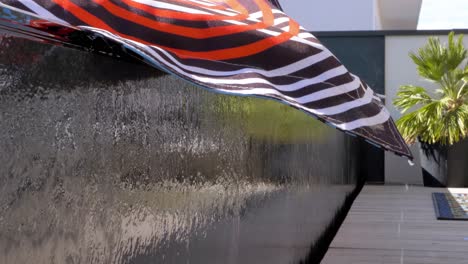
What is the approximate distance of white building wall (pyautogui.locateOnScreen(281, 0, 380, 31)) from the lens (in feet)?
42.7

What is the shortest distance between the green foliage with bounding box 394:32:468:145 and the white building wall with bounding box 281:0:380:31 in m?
3.11

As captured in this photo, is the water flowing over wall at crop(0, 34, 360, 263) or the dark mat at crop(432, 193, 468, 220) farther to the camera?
the dark mat at crop(432, 193, 468, 220)

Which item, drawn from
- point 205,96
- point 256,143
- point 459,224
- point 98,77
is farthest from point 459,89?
point 98,77

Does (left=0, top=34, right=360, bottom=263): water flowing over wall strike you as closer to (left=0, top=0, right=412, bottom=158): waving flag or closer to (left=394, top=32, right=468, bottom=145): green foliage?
(left=0, top=0, right=412, bottom=158): waving flag

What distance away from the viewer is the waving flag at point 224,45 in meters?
1.32

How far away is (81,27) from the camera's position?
1.31 meters

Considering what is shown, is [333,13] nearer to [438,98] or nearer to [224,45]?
[438,98]

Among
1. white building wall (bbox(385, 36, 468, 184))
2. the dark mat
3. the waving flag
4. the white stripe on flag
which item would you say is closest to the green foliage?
white building wall (bbox(385, 36, 468, 184))

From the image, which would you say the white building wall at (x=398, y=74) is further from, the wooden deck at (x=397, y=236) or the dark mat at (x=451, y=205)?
the wooden deck at (x=397, y=236)

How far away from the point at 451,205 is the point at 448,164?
2062 mm

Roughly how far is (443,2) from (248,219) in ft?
54.5

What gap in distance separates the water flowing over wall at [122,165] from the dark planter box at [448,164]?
6924 millimetres

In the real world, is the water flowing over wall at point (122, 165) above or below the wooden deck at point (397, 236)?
above

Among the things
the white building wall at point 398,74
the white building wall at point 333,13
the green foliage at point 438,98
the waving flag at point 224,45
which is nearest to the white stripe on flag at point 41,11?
the waving flag at point 224,45
